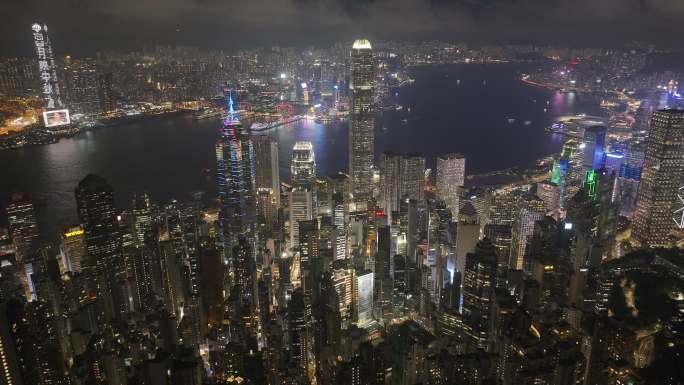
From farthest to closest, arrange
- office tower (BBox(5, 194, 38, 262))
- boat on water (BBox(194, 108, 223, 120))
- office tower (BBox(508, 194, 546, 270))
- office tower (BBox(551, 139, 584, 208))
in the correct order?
boat on water (BBox(194, 108, 223, 120))
office tower (BBox(551, 139, 584, 208))
office tower (BBox(508, 194, 546, 270))
office tower (BBox(5, 194, 38, 262))

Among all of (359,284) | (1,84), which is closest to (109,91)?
(1,84)

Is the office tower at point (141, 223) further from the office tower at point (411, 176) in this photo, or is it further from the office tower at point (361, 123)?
the office tower at point (411, 176)

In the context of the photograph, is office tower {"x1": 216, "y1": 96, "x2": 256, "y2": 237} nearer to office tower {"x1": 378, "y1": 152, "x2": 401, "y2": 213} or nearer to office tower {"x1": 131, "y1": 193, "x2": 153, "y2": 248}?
office tower {"x1": 131, "y1": 193, "x2": 153, "y2": 248}

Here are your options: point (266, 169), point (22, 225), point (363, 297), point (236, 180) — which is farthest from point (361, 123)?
point (22, 225)

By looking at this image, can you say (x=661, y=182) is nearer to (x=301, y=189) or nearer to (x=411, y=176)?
(x=411, y=176)

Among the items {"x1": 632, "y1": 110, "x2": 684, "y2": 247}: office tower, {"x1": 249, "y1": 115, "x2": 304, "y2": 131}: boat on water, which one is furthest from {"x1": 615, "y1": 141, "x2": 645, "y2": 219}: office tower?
{"x1": 249, "y1": 115, "x2": 304, "y2": 131}: boat on water

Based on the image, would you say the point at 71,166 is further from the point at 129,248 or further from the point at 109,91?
the point at 109,91
